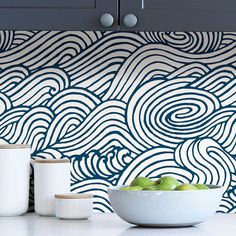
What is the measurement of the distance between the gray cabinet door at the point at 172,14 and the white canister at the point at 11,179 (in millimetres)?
629

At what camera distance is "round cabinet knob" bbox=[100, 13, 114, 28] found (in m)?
2.10

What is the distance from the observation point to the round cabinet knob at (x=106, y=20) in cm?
210

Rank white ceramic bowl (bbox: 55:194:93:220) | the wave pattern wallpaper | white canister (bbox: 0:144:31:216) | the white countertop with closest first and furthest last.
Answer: the white countertop
white ceramic bowl (bbox: 55:194:93:220)
white canister (bbox: 0:144:31:216)
the wave pattern wallpaper

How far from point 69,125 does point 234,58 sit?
66cm

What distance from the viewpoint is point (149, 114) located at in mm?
2541

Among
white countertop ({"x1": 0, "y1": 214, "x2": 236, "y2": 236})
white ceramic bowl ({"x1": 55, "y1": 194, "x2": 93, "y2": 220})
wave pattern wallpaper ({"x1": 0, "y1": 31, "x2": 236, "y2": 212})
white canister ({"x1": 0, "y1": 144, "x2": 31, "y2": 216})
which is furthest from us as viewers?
wave pattern wallpaper ({"x1": 0, "y1": 31, "x2": 236, "y2": 212})

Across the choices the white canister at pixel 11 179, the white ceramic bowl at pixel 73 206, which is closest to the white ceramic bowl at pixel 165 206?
the white ceramic bowl at pixel 73 206

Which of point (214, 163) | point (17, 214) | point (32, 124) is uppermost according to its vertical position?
point (32, 124)

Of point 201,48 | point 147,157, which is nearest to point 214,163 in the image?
point 147,157

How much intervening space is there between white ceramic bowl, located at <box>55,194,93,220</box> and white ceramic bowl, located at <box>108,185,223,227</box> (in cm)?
21

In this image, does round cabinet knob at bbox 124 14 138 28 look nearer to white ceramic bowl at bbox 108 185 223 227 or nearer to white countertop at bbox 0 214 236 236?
white ceramic bowl at bbox 108 185 223 227

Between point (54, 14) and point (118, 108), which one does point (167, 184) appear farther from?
point (54, 14)

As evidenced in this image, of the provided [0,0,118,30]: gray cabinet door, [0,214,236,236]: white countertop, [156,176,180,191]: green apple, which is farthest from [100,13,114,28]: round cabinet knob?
[0,214,236,236]: white countertop

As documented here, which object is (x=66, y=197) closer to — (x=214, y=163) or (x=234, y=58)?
(x=214, y=163)
